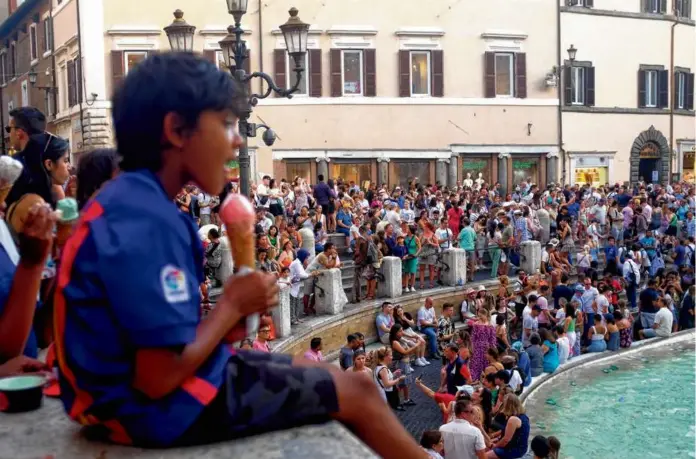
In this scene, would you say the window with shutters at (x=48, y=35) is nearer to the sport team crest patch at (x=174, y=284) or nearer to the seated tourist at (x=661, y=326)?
A: the seated tourist at (x=661, y=326)

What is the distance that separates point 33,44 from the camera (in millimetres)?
35000

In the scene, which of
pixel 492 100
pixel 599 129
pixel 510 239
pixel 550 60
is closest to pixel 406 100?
pixel 492 100

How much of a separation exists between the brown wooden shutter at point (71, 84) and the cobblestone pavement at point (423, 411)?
18525 mm

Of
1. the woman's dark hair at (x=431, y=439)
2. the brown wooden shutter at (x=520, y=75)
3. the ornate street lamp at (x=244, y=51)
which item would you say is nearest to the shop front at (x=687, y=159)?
the brown wooden shutter at (x=520, y=75)

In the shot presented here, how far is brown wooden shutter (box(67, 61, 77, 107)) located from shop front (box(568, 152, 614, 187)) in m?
17.5

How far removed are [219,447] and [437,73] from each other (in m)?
28.8

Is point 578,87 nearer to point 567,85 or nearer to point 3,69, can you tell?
point 567,85

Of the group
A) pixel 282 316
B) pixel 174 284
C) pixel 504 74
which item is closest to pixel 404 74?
pixel 504 74

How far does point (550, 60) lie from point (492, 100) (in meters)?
2.82

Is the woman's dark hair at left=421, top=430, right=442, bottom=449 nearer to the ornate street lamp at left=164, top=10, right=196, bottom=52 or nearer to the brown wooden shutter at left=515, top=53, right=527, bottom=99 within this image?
the ornate street lamp at left=164, top=10, right=196, bottom=52

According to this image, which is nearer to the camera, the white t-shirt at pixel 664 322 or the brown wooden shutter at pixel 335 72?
the white t-shirt at pixel 664 322

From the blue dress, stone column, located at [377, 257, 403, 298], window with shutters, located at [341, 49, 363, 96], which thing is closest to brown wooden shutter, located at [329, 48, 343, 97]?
window with shutters, located at [341, 49, 363, 96]

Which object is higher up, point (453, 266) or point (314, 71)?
point (314, 71)

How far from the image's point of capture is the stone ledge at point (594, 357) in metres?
14.6
